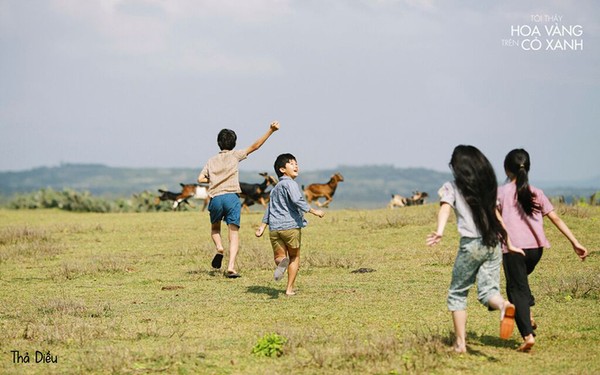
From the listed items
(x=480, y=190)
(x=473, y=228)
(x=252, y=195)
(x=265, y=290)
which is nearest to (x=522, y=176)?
(x=480, y=190)

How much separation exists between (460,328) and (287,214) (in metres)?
3.99

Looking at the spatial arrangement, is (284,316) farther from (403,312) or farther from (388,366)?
(388,366)

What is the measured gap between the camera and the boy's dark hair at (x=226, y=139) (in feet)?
43.7

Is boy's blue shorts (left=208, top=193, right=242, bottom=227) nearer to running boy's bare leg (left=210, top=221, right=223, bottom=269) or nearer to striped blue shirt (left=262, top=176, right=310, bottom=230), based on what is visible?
running boy's bare leg (left=210, top=221, right=223, bottom=269)

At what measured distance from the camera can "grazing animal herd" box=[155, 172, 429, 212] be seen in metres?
27.3

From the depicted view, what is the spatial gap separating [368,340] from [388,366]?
1.10m

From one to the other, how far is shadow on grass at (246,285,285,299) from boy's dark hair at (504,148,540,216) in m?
4.38

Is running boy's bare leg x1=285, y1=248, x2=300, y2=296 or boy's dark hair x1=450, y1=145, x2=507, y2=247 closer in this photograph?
boy's dark hair x1=450, y1=145, x2=507, y2=247

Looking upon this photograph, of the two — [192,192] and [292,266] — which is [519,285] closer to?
[292,266]

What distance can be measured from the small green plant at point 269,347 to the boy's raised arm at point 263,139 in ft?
16.0

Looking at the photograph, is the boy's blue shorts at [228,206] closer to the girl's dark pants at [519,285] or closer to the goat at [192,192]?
the girl's dark pants at [519,285]

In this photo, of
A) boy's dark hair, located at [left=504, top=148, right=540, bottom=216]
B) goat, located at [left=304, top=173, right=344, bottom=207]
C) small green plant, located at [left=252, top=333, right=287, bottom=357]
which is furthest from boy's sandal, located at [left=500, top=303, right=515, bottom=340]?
goat, located at [left=304, top=173, right=344, bottom=207]

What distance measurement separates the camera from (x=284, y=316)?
9789 millimetres

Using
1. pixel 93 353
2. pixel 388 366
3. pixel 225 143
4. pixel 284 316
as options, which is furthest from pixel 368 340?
pixel 225 143
